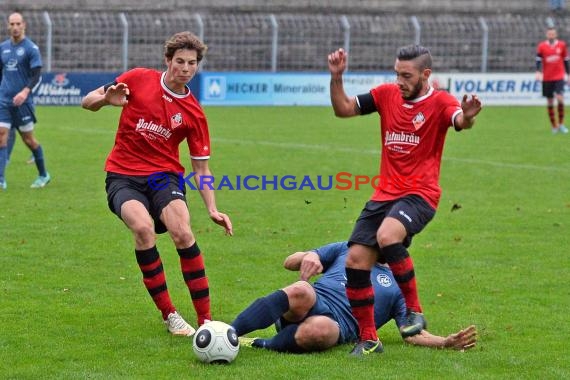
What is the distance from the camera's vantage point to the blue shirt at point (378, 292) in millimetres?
7469

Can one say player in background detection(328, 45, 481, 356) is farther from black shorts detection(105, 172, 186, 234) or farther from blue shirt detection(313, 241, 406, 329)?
black shorts detection(105, 172, 186, 234)

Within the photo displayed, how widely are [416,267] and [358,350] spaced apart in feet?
11.1

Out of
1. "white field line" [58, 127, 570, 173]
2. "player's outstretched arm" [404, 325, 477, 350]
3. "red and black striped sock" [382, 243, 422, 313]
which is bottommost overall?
"white field line" [58, 127, 570, 173]

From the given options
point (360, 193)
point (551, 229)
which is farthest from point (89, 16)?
point (551, 229)

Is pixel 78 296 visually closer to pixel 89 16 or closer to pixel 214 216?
pixel 214 216

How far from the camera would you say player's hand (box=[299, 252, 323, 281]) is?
304 inches

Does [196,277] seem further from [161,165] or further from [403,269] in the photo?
[403,269]

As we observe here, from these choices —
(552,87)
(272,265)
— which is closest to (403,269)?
(272,265)

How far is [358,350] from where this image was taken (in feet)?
23.1

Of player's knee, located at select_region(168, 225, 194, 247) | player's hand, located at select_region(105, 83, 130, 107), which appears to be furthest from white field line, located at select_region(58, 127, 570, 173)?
player's hand, located at select_region(105, 83, 130, 107)

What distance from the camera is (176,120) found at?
789 centimetres

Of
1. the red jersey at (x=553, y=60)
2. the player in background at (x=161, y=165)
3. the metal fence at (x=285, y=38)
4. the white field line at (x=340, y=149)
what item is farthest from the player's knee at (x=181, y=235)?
the metal fence at (x=285, y=38)

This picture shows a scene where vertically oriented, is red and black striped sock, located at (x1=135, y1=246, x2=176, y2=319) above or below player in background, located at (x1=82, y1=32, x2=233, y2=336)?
below

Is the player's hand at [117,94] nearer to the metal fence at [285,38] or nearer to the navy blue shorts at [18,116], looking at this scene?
the navy blue shorts at [18,116]
